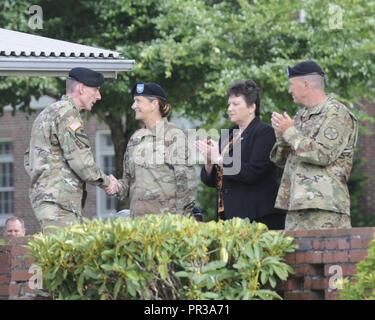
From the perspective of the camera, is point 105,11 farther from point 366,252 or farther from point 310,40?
point 366,252

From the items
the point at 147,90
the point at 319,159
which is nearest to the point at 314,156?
the point at 319,159

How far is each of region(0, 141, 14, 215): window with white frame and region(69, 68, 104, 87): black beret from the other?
69.7ft

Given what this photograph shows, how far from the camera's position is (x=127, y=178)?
983 cm

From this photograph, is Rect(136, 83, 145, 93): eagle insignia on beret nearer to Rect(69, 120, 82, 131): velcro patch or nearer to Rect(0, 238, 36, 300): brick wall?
Rect(69, 120, 82, 131): velcro patch

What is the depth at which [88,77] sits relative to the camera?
31.3 feet

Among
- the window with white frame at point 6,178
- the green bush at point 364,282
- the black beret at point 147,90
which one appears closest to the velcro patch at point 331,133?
the green bush at point 364,282

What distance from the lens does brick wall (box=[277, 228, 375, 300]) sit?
25.4 feet

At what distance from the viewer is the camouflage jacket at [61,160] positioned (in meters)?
9.38

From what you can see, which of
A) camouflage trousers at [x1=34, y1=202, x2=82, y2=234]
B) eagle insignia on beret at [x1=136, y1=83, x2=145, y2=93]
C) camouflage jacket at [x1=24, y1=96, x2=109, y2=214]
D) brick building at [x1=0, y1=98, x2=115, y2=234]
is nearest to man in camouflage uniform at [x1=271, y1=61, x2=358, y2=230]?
eagle insignia on beret at [x1=136, y1=83, x2=145, y2=93]

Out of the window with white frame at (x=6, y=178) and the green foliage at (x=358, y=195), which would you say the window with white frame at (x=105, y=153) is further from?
the green foliage at (x=358, y=195)

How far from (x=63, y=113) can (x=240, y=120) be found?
4.49 ft

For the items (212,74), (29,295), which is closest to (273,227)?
(29,295)
